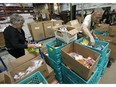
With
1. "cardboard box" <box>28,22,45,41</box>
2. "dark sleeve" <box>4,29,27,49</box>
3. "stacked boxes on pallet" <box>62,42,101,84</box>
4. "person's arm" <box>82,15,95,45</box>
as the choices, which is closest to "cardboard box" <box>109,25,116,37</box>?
"person's arm" <box>82,15,95,45</box>

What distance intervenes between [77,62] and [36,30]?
9.02 feet

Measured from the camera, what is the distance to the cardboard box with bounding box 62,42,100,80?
1.34m

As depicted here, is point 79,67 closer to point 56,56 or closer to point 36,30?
point 56,56

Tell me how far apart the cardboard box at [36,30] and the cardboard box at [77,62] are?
2.27 metres

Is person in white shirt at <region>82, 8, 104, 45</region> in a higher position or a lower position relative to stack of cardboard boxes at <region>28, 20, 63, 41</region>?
higher

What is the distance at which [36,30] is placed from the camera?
384 centimetres

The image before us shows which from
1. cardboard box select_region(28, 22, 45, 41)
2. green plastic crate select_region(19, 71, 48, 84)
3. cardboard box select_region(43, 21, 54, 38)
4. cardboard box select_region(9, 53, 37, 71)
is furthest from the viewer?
cardboard box select_region(43, 21, 54, 38)

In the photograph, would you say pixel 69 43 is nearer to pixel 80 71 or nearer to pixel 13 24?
pixel 80 71

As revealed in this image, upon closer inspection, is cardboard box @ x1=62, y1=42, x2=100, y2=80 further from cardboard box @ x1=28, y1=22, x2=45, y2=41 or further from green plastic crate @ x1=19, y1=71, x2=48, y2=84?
cardboard box @ x1=28, y1=22, x2=45, y2=41

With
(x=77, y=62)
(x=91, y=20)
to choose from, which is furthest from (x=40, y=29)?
(x=77, y=62)

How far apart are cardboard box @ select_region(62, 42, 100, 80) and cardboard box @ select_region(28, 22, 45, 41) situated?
2274mm

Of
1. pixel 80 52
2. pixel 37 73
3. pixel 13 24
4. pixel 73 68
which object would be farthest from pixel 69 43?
pixel 13 24

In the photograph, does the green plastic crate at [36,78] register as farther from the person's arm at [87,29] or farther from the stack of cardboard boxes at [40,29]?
the stack of cardboard boxes at [40,29]

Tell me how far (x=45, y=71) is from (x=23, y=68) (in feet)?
1.01
